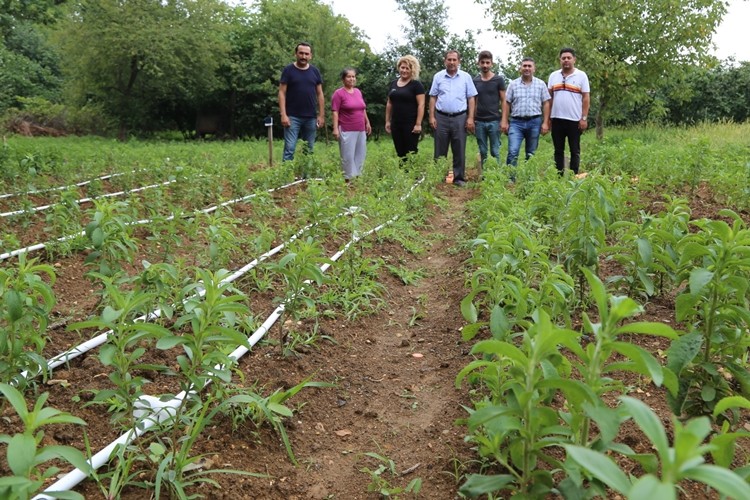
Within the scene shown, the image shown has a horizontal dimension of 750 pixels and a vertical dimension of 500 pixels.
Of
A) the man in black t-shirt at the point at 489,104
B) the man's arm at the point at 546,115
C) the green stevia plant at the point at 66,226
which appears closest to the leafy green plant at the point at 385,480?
the green stevia plant at the point at 66,226

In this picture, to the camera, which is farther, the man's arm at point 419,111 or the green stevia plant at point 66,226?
the man's arm at point 419,111

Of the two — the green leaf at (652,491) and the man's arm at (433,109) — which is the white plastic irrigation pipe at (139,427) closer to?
the green leaf at (652,491)

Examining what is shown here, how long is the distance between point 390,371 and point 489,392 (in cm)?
67

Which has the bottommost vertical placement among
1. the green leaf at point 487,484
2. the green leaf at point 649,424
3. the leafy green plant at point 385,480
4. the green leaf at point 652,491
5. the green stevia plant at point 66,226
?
the leafy green plant at point 385,480

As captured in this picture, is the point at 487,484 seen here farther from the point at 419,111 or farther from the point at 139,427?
the point at 419,111

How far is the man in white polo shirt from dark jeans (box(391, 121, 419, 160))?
2.13 meters

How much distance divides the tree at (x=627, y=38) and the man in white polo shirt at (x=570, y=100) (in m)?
6.04

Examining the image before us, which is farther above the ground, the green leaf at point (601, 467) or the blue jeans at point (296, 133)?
the blue jeans at point (296, 133)

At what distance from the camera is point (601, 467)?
41.7 inches

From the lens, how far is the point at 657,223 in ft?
10.3

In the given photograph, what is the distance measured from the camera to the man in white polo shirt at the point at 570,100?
297 inches

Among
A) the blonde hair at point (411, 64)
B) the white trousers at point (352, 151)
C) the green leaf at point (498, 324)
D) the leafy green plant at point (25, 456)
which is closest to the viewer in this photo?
the leafy green plant at point (25, 456)

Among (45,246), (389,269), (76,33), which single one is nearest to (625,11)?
(389,269)

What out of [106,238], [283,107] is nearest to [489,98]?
[283,107]
